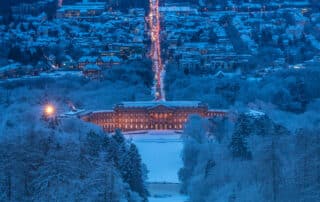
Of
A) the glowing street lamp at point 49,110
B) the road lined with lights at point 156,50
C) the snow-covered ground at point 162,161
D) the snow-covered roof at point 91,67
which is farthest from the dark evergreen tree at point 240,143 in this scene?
the snow-covered roof at point 91,67

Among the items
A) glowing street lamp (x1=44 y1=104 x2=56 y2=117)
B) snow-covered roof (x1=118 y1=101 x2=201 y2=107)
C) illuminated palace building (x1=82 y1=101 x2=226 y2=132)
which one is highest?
glowing street lamp (x1=44 y1=104 x2=56 y2=117)

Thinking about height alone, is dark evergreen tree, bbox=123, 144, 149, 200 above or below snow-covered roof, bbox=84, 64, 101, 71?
above

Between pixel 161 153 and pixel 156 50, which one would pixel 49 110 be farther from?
pixel 156 50

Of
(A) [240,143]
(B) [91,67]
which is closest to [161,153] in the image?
(A) [240,143]

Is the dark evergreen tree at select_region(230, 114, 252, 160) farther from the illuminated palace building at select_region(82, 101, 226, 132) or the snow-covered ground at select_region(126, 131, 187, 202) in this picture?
the illuminated palace building at select_region(82, 101, 226, 132)

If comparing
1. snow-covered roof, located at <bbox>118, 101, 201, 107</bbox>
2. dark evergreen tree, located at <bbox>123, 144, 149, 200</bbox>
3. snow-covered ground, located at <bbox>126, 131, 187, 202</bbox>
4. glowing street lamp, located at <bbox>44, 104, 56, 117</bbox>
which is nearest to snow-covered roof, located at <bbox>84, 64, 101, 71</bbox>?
snow-covered roof, located at <bbox>118, 101, 201, 107</bbox>

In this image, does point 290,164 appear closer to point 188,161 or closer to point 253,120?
point 188,161
